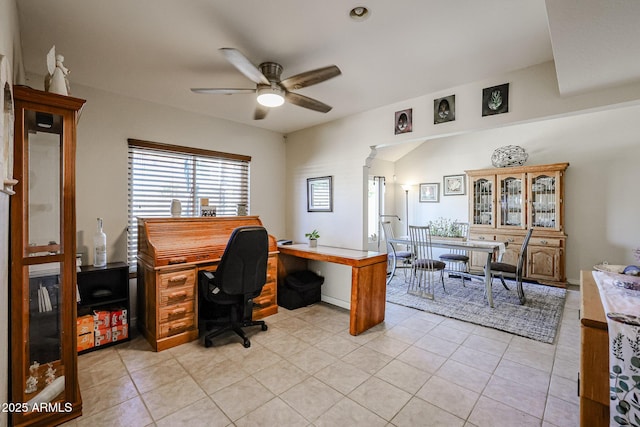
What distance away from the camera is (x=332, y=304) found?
3807mm

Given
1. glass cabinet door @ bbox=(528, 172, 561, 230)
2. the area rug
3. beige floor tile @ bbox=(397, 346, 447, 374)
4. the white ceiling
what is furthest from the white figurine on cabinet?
glass cabinet door @ bbox=(528, 172, 561, 230)

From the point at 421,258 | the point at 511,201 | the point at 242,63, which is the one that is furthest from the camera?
the point at 511,201

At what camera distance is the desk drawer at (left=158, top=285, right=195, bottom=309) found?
101 inches

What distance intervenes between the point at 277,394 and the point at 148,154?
287 centimetres

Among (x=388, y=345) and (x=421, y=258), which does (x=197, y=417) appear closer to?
(x=388, y=345)

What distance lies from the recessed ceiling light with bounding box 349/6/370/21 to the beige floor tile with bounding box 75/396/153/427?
9.13ft

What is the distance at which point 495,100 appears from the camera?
2609 mm

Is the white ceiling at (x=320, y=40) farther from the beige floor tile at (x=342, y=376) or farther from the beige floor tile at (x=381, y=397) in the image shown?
the beige floor tile at (x=342, y=376)

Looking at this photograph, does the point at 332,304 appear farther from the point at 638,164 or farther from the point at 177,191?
the point at 638,164

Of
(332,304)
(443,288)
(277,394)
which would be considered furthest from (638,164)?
(277,394)

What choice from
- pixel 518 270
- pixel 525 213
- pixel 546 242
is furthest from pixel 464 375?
pixel 525 213

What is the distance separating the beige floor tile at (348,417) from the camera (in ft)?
5.51

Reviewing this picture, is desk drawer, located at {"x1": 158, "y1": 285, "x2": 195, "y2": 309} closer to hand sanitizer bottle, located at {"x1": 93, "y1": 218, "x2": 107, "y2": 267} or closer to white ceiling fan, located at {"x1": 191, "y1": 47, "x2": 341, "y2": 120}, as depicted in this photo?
hand sanitizer bottle, located at {"x1": 93, "y1": 218, "x2": 107, "y2": 267}

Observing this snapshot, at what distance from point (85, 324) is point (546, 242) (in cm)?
620
